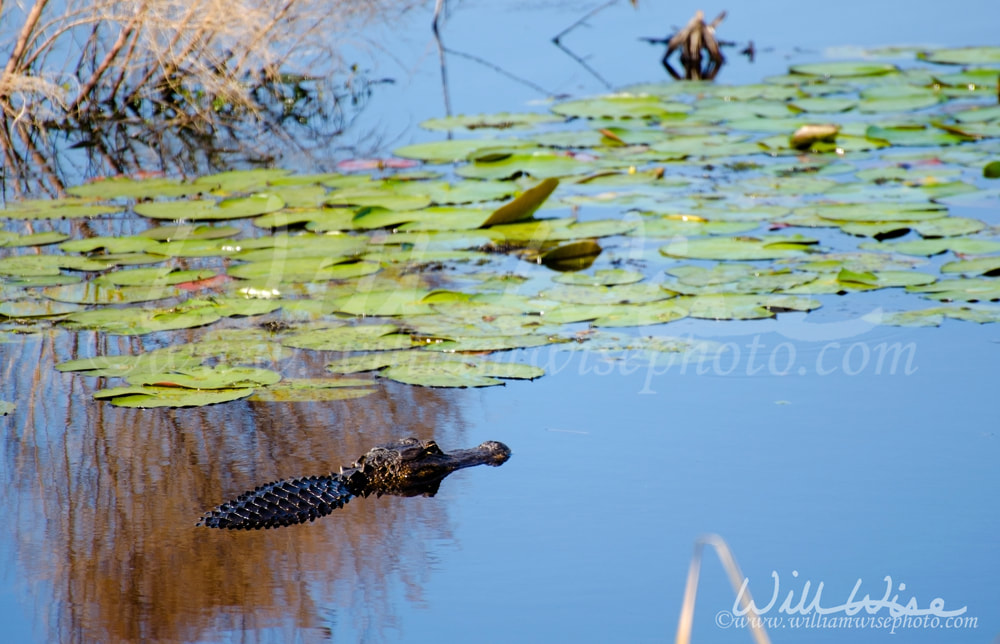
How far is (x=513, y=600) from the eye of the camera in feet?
9.00

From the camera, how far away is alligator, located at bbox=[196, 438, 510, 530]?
310 cm

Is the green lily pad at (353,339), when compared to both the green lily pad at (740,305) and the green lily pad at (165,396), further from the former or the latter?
the green lily pad at (740,305)

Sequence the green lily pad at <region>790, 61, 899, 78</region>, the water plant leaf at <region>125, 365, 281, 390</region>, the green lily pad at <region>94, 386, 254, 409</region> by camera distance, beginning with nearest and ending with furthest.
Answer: the green lily pad at <region>94, 386, 254, 409</region>, the water plant leaf at <region>125, 365, 281, 390</region>, the green lily pad at <region>790, 61, 899, 78</region>

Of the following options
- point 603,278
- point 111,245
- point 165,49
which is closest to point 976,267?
point 603,278

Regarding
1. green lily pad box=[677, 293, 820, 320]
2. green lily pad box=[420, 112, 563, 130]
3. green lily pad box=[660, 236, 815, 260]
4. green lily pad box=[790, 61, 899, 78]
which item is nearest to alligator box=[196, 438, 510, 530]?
green lily pad box=[677, 293, 820, 320]

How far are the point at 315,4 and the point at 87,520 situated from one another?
4927 mm

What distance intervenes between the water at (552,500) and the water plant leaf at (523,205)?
1.25 metres

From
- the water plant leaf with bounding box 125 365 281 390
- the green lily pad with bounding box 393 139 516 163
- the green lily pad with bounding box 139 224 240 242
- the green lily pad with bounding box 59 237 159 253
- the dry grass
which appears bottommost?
the water plant leaf with bounding box 125 365 281 390

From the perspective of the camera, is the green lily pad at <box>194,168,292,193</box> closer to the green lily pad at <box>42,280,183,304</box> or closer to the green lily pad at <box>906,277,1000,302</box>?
the green lily pad at <box>42,280,183,304</box>

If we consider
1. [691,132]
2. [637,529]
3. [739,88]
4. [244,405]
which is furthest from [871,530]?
[739,88]

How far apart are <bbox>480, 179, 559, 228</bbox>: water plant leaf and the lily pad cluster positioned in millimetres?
13

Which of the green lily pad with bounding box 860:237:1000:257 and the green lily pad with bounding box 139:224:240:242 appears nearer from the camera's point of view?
the green lily pad with bounding box 860:237:1000:257

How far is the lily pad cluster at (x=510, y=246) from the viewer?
419 cm

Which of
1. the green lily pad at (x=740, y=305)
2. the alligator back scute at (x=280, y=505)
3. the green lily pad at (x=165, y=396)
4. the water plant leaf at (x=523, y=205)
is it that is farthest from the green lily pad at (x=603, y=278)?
the alligator back scute at (x=280, y=505)
